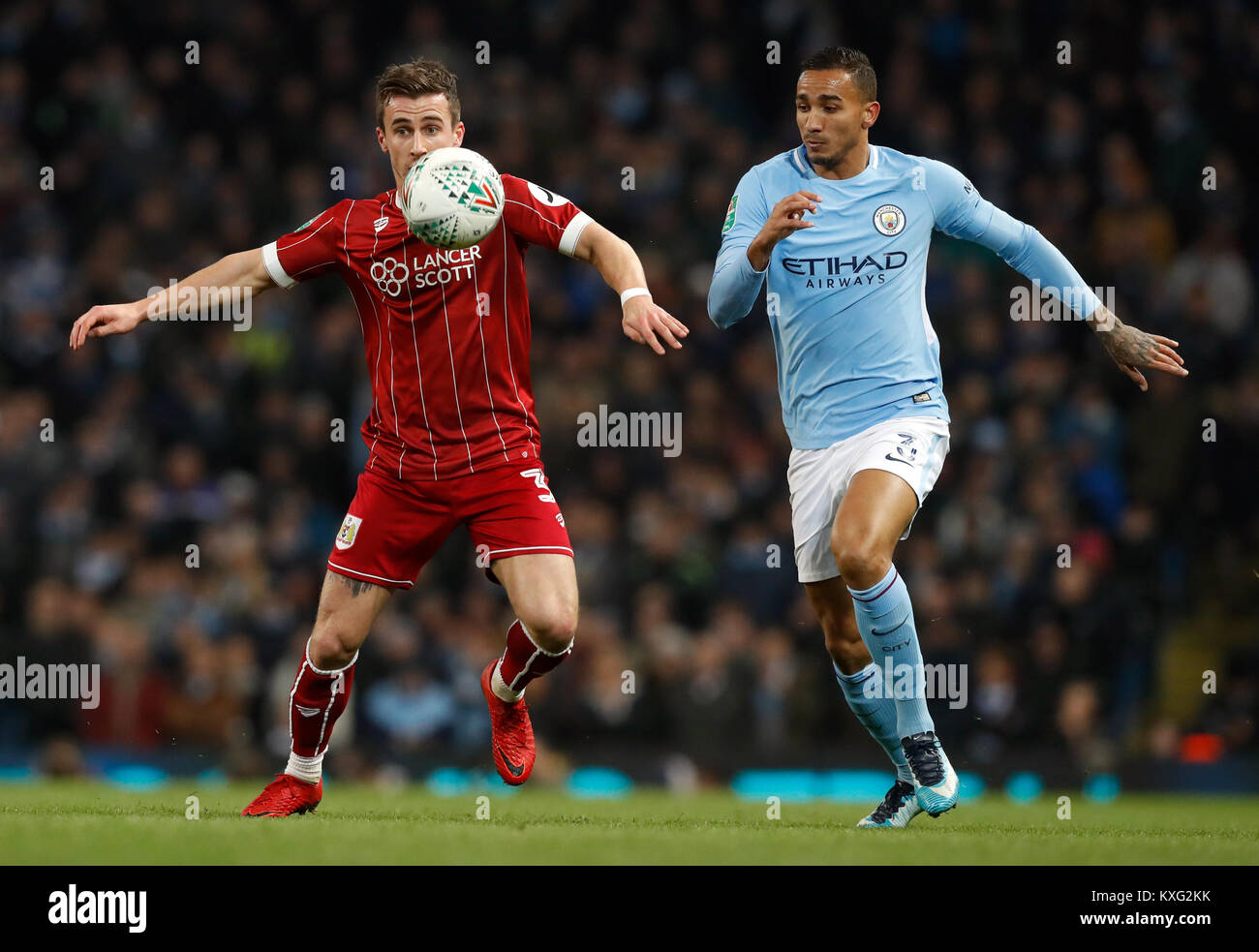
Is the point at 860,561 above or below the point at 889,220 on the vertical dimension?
below

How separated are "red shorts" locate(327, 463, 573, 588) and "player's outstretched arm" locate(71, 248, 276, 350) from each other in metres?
1.01

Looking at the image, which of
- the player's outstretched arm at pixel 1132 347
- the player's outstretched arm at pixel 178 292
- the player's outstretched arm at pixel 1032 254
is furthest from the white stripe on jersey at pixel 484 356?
the player's outstretched arm at pixel 1132 347

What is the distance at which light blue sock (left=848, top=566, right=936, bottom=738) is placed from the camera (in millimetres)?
6668

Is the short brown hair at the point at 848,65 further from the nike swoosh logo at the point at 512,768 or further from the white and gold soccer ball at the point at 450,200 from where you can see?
the nike swoosh logo at the point at 512,768

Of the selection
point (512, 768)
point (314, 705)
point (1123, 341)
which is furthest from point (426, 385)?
point (1123, 341)

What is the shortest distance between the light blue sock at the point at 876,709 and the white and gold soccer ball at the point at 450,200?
2.45 meters

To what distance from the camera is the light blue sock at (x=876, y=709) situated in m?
6.95

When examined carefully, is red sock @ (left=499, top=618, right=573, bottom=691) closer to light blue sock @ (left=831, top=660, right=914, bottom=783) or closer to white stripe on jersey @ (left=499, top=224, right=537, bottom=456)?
white stripe on jersey @ (left=499, top=224, right=537, bottom=456)

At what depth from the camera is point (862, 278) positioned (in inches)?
280

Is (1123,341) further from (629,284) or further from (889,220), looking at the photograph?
(629,284)

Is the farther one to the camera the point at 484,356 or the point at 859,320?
the point at 859,320

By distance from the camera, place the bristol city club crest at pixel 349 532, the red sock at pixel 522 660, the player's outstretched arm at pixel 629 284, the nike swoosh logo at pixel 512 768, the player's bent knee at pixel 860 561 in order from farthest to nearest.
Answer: the nike swoosh logo at pixel 512 768 → the red sock at pixel 522 660 → the bristol city club crest at pixel 349 532 → the player's bent knee at pixel 860 561 → the player's outstretched arm at pixel 629 284

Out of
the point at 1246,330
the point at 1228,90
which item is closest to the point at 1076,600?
the point at 1246,330

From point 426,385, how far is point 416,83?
4.06 feet
